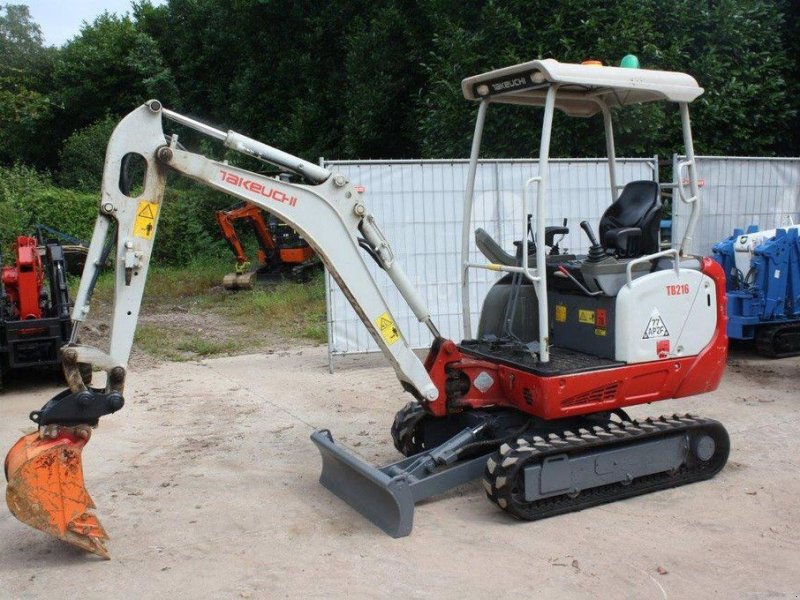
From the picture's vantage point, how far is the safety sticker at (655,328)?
5684 millimetres

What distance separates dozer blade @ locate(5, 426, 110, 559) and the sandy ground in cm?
23

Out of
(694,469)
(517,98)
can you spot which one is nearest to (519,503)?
(694,469)

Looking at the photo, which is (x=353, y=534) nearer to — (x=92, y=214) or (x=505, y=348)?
(x=505, y=348)

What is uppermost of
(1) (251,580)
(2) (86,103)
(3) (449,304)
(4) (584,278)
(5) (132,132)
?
(2) (86,103)

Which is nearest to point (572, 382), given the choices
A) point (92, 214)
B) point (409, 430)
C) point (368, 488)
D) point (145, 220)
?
point (409, 430)

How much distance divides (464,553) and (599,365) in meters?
1.54

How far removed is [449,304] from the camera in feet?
32.6

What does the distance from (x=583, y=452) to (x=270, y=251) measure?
12978 millimetres

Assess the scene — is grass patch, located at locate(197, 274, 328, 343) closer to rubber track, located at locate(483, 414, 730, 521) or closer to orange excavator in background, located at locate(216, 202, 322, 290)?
orange excavator in background, located at locate(216, 202, 322, 290)

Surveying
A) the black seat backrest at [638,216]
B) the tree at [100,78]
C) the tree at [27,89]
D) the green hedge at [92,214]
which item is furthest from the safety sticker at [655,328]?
the tree at [100,78]

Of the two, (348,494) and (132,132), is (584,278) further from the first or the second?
(132,132)

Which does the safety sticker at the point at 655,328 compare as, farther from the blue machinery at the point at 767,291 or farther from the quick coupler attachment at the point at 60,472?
the blue machinery at the point at 767,291

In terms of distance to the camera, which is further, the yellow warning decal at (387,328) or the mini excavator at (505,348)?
the yellow warning decal at (387,328)

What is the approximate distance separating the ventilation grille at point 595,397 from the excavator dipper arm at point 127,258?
50.3 inches
